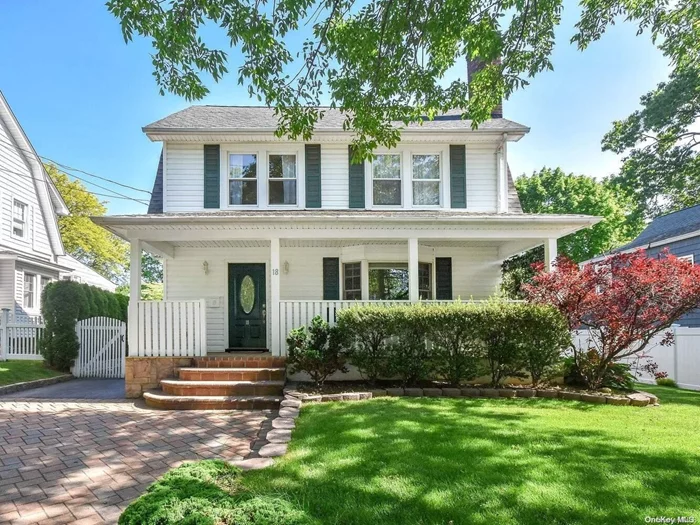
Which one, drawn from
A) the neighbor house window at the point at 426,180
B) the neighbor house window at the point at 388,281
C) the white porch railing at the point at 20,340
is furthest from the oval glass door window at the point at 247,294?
the white porch railing at the point at 20,340

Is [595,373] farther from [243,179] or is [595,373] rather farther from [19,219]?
[19,219]

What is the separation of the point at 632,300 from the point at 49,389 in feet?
38.5

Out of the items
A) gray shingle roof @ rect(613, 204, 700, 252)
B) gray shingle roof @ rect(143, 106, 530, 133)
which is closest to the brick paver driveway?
gray shingle roof @ rect(143, 106, 530, 133)

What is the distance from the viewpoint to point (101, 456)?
14.6ft

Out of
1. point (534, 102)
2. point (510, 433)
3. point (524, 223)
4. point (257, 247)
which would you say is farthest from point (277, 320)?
point (534, 102)

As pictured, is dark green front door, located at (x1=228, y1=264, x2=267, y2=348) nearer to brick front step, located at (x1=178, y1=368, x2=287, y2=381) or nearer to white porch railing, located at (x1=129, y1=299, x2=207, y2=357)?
white porch railing, located at (x1=129, y1=299, x2=207, y2=357)

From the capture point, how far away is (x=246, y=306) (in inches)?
412

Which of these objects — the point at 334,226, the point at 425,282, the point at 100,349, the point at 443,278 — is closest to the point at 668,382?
the point at 443,278

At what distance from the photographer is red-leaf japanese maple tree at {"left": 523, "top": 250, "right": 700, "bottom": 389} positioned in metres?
6.72

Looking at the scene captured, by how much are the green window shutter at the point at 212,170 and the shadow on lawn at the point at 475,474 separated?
279 inches

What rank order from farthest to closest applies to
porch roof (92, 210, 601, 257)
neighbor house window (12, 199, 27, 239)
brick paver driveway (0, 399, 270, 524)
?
neighbor house window (12, 199, 27, 239), porch roof (92, 210, 601, 257), brick paver driveway (0, 399, 270, 524)

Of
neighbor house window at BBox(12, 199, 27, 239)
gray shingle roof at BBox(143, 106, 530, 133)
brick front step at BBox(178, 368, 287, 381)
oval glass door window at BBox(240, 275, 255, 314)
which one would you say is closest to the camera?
brick front step at BBox(178, 368, 287, 381)

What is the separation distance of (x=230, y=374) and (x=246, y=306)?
314cm

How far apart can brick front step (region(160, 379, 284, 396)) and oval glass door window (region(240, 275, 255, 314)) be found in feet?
11.1
